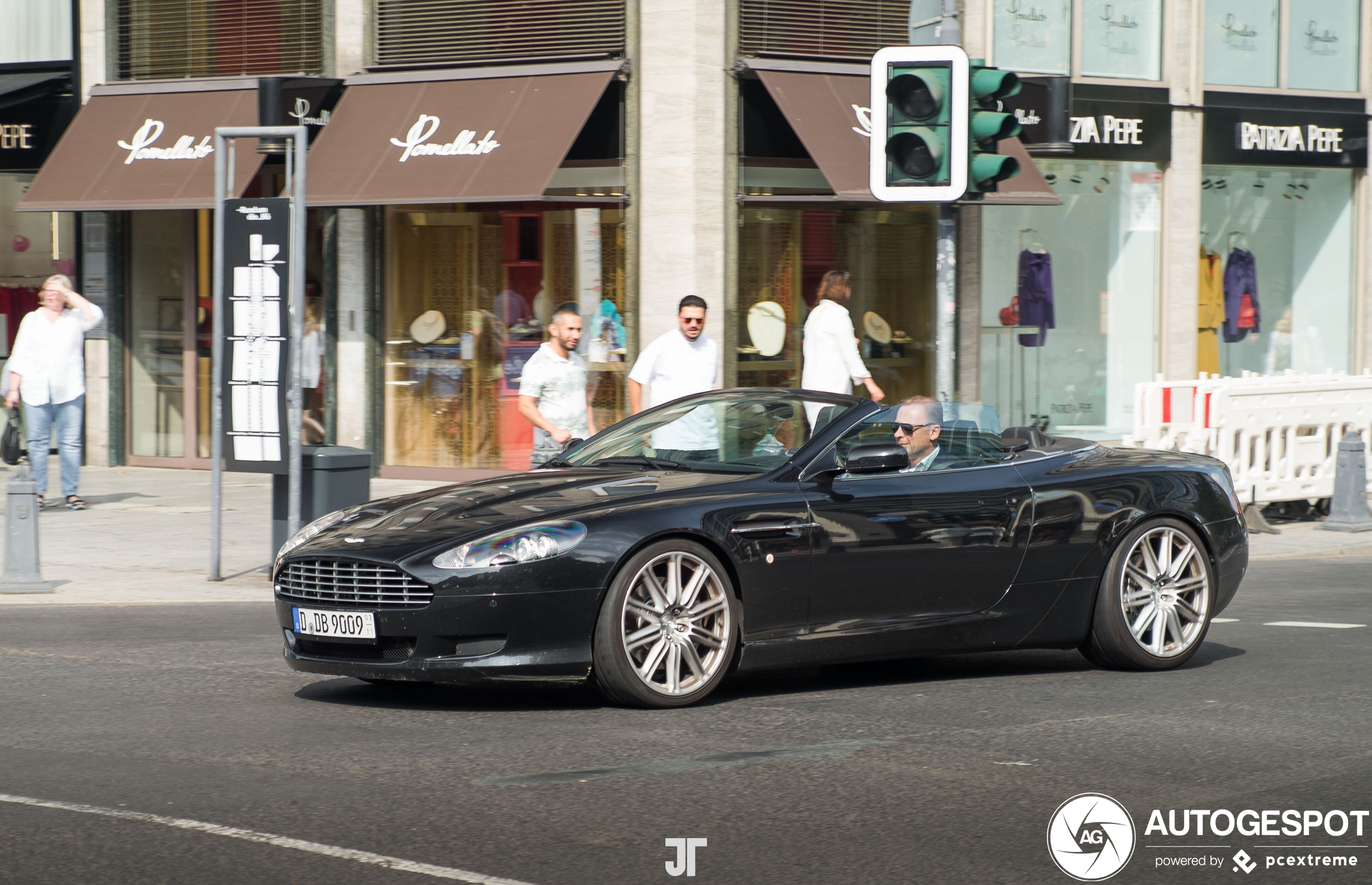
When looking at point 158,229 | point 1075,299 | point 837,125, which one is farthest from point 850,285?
point 158,229

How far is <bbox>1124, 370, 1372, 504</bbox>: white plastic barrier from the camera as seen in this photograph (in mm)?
13992

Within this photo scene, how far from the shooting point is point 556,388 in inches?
432

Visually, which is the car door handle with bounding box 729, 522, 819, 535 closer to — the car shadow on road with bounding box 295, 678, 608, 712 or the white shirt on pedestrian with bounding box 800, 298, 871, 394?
the car shadow on road with bounding box 295, 678, 608, 712

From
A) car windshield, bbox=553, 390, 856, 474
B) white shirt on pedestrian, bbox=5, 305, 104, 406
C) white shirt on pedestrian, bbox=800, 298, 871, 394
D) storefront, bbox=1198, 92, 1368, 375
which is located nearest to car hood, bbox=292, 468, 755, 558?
car windshield, bbox=553, 390, 856, 474

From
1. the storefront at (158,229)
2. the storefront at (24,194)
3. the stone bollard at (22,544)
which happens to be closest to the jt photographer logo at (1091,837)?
the stone bollard at (22,544)

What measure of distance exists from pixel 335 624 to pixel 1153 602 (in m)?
3.65

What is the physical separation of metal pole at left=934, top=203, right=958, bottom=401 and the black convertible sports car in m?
2.45

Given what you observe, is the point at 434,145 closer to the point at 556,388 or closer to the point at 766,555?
the point at 556,388

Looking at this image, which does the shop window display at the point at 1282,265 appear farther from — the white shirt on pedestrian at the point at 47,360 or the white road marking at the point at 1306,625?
the white shirt on pedestrian at the point at 47,360

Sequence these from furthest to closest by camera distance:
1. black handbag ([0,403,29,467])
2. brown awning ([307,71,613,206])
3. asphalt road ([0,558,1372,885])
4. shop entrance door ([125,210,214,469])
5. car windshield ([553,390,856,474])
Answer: shop entrance door ([125,210,214,469]), black handbag ([0,403,29,467]), brown awning ([307,71,613,206]), car windshield ([553,390,856,474]), asphalt road ([0,558,1372,885])

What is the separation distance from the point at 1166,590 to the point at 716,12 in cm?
959

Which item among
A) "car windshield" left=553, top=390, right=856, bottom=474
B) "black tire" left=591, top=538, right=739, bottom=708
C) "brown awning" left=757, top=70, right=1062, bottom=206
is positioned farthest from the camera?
"brown awning" left=757, top=70, right=1062, bottom=206

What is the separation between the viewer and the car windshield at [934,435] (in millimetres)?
7324

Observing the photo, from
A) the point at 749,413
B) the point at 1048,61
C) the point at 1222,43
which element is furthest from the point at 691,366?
the point at 1222,43
